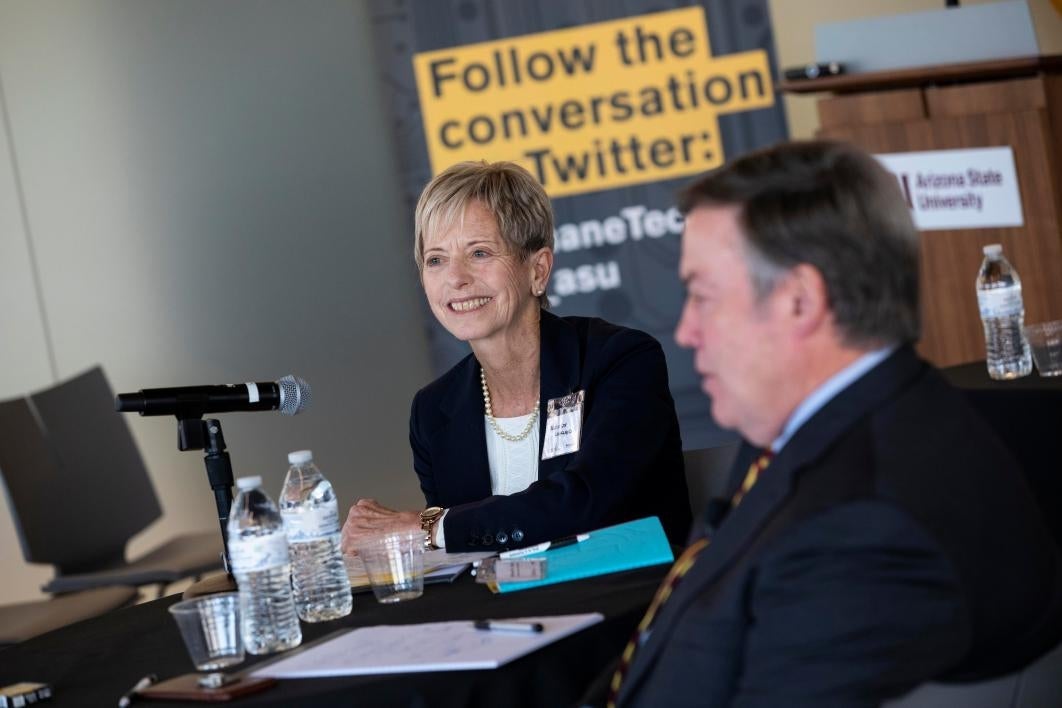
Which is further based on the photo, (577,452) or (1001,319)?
(1001,319)

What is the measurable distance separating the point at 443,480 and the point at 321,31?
389 cm

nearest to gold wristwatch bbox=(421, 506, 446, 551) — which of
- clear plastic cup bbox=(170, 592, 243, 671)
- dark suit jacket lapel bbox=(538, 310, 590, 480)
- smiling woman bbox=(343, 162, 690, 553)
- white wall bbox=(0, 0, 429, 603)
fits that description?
smiling woman bbox=(343, 162, 690, 553)

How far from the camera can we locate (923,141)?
477 centimetres

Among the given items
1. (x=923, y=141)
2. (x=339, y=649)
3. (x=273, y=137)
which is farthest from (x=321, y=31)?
(x=339, y=649)

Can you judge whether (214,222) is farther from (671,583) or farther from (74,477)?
(671,583)

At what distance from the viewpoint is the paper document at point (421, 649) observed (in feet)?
6.04

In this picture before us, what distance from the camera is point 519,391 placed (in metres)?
3.21

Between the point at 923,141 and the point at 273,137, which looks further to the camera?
the point at 273,137

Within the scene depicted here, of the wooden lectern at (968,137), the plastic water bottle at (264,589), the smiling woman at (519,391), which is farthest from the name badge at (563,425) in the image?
the wooden lectern at (968,137)

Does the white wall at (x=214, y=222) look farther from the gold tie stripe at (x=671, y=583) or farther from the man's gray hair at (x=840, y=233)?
the man's gray hair at (x=840, y=233)

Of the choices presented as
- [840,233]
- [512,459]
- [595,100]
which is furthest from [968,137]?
[840,233]

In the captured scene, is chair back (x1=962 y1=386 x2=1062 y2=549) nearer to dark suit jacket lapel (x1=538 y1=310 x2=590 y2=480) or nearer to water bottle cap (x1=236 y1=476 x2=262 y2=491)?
dark suit jacket lapel (x1=538 y1=310 x2=590 y2=480)

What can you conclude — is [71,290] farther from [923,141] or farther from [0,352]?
[923,141]

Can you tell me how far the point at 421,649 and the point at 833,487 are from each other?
2.33 feet
